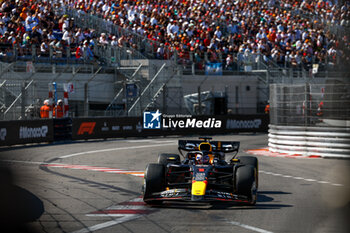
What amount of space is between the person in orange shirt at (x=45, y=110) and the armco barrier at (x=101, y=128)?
0.27 m

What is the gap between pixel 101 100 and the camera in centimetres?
2569

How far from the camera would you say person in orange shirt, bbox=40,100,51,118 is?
22719mm

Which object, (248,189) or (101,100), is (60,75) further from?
(248,189)

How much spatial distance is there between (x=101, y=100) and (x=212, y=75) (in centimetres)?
634

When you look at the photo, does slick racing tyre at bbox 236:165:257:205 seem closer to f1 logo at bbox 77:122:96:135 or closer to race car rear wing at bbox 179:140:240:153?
race car rear wing at bbox 179:140:240:153

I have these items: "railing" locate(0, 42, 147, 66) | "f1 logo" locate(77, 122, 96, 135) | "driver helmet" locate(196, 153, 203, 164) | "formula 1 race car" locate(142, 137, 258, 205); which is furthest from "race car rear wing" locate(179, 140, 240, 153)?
"f1 logo" locate(77, 122, 96, 135)

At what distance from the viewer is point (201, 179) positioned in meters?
9.11

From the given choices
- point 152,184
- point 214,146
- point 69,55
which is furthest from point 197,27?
point 152,184

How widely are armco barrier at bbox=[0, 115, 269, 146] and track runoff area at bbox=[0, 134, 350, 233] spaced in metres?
4.22

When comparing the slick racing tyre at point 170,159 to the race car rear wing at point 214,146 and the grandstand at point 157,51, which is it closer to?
the race car rear wing at point 214,146

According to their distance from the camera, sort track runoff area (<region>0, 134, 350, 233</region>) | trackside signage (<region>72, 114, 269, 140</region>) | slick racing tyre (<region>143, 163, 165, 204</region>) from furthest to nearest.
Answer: trackside signage (<region>72, 114, 269, 140</region>)
slick racing tyre (<region>143, 163, 165, 204</region>)
track runoff area (<region>0, 134, 350, 233</region>)

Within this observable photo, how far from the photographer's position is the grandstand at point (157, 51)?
2369 centimetres

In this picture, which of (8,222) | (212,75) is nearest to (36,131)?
(212,75)

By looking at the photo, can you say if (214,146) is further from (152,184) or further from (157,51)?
(157,51)
